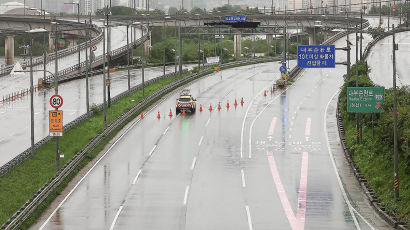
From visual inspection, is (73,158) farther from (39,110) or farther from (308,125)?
(39,110)

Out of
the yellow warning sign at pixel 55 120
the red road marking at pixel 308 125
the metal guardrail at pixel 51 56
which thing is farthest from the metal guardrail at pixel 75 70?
the yellow warning sign at pixel 55 120

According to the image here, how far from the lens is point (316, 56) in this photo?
277ft

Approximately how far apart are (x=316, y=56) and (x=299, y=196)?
131 ft

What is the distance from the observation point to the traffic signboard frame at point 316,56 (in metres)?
83.8

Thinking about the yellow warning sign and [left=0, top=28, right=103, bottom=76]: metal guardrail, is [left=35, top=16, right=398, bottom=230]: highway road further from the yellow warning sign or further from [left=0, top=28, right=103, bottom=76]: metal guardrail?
[left=0, top=28, right=103, bottom=76]: metal guardrail

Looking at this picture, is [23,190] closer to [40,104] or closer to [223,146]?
[223,146]

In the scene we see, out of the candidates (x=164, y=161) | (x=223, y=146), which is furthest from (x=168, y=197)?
(x=223, y=146)

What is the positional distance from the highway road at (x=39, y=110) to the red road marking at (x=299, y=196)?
19.6 metres

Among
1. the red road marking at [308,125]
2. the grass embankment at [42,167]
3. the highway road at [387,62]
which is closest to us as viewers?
the grass embankment at [42,167]

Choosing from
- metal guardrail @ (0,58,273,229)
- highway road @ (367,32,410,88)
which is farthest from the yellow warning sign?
highway road @ (367,32,410,88)

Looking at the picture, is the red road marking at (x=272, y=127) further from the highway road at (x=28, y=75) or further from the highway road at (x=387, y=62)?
the highway road at (x=28, y=75)

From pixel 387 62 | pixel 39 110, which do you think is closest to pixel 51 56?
pixel 387 62

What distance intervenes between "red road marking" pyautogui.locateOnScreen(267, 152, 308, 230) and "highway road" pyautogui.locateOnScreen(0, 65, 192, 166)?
19603mm

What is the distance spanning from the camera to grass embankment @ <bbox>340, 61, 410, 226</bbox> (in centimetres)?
4384
